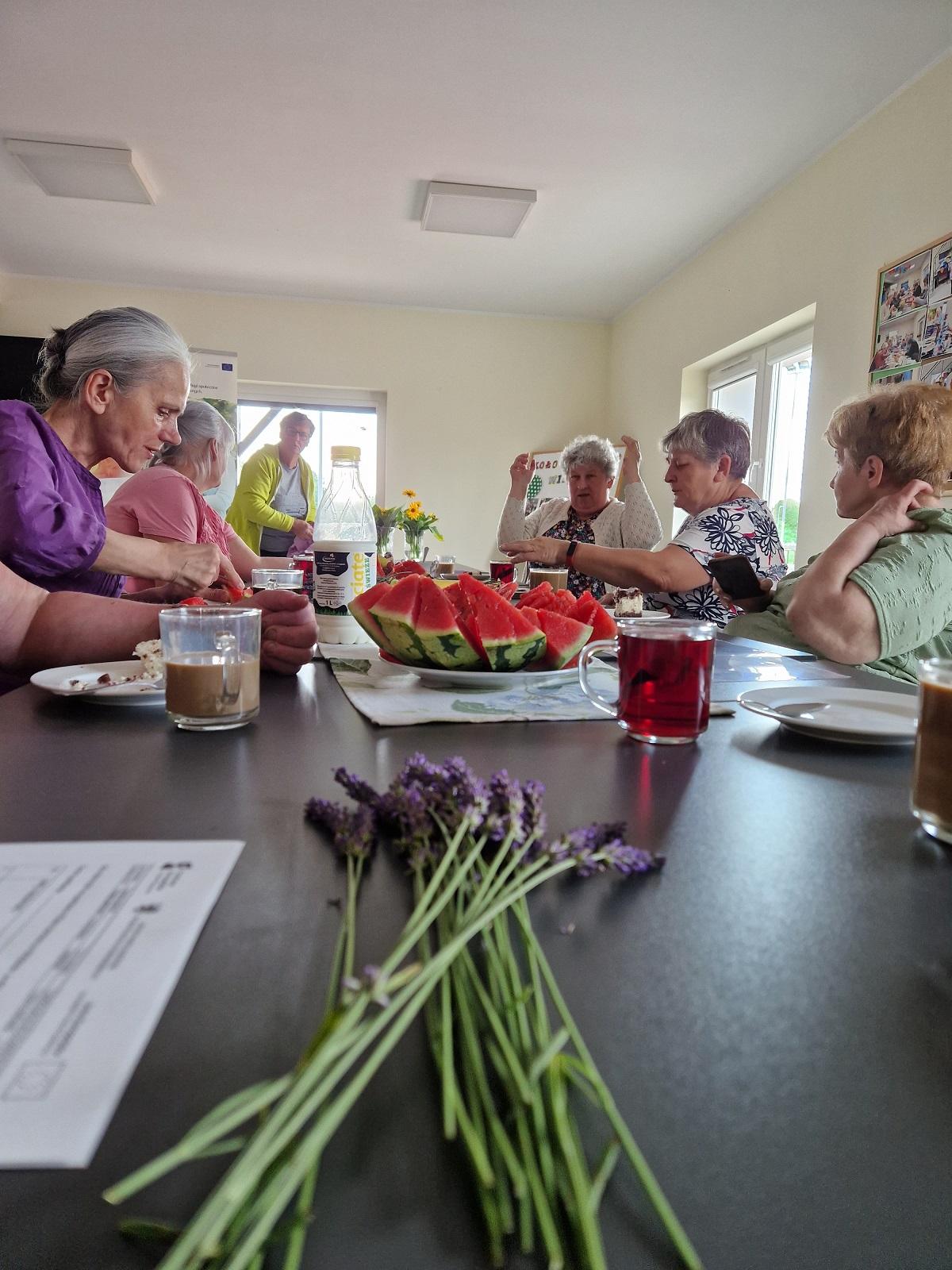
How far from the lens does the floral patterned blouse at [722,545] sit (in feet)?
8.03

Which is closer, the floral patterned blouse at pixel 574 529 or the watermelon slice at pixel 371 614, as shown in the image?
the watermelon slice at pixel 371 614

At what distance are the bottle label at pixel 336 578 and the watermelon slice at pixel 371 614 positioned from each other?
0.24 metres

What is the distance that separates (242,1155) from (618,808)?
423mm

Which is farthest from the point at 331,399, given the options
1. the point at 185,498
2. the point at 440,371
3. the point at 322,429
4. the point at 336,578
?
the point at 336,578

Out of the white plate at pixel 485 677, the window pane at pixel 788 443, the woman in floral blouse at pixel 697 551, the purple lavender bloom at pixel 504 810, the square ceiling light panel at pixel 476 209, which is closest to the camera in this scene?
the purple lavender bloom at pixel 504 810

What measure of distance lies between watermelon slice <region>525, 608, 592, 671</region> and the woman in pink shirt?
1.59m

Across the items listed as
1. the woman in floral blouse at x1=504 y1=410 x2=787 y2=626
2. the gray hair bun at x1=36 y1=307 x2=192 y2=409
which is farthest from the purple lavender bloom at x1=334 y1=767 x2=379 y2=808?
the woman in floral blouse at x1=504 y1=410 x2=787 y2=626

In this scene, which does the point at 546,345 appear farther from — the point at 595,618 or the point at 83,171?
the point at 595,618

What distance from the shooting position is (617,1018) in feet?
1.04

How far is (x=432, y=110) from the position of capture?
11.5 ft

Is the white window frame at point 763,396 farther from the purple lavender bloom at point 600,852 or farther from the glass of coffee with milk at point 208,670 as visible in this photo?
the purple lavender bloom at point 600,852

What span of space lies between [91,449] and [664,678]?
5.48ft

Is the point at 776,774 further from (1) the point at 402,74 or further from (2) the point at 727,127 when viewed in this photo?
(2) the point at 727,127

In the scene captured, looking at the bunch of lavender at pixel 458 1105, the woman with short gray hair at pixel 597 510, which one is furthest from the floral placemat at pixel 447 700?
the woman with short gray hair at pixel 597 510
